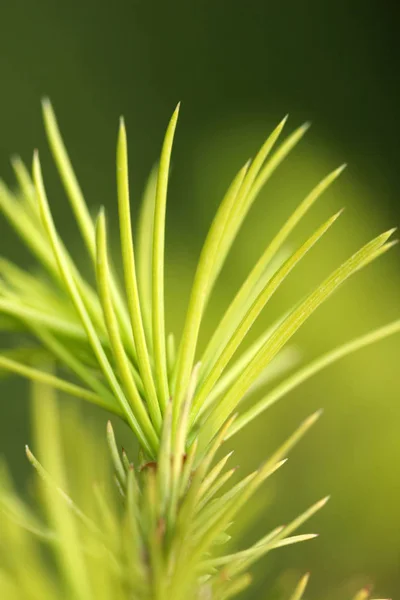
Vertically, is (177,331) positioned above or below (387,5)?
below

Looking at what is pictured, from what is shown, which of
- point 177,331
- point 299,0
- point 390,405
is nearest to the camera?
point 177,331

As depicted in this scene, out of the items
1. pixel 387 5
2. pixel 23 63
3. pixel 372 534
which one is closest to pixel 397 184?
pixel 387 5

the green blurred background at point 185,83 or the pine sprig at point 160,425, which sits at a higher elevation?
the green blurred background at point 185,83

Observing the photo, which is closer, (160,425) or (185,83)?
(160,425)

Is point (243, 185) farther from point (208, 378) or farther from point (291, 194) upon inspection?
point (291, 194)

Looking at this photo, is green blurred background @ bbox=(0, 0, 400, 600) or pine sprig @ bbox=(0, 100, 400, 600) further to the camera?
green blurred background @ bbox=(0, 0, 400, 600)

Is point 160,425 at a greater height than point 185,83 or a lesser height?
lesser

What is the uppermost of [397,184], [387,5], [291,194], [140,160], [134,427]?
[387,5]

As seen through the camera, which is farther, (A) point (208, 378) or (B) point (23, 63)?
(B) point (23, 63)

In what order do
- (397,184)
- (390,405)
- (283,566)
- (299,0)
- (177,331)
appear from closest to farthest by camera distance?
(177,331) < (390,405) < (283,566) < (397,184) < (299,0)

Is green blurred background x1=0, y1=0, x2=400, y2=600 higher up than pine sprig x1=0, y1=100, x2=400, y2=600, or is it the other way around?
green blurred background x1=0, y1=0, x2=400, y2=600

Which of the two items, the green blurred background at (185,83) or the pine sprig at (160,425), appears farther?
the green blurred background at (185,83)
